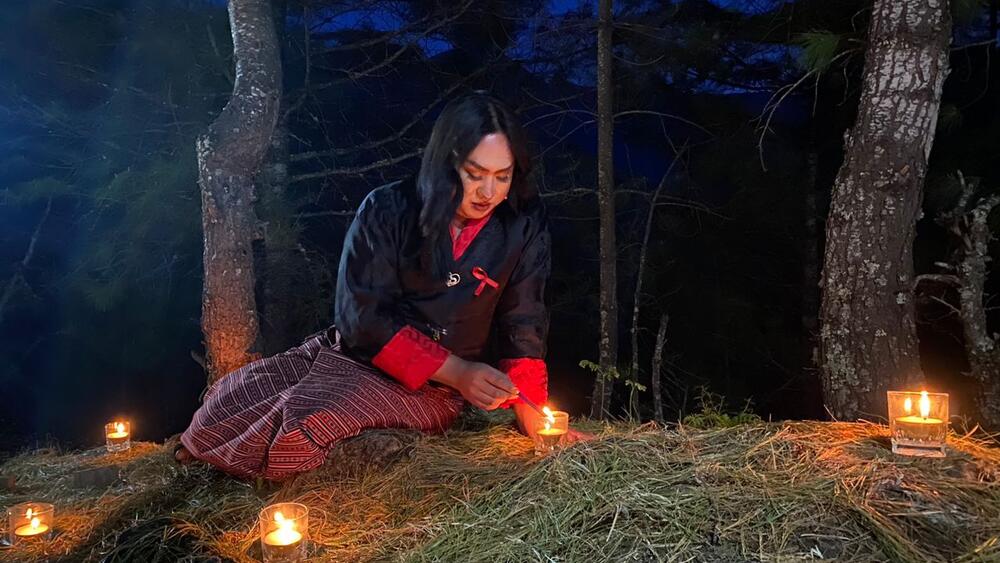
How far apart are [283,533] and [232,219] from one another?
2.56 meters

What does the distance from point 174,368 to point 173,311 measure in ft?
2.87

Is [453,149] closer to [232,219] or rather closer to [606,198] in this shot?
[232,219]

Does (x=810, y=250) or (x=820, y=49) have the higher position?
(x=820, y=49)

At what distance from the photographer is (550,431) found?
2324 millimetres

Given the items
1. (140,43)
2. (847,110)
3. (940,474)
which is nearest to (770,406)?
(847,110)

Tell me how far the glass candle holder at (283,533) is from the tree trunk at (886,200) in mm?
2521

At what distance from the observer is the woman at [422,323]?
2.46m

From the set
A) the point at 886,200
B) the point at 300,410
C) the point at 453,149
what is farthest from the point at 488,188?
the point at 886,200

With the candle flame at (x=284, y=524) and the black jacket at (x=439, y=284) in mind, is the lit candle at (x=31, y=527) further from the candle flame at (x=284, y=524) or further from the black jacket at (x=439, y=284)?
the black jacket at (x=439, y=284)

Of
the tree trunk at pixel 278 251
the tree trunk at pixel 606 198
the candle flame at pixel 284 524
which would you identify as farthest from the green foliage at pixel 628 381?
the tree trunk at pixel 278 251

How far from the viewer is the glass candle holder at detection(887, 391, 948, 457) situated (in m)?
1.82

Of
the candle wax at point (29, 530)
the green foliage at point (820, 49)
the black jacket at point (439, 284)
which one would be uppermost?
the green foliage at point (820, 49)

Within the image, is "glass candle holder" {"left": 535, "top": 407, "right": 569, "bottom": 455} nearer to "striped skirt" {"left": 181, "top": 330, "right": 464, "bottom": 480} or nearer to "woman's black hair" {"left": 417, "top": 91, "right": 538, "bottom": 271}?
"striped skirt" {"left": 181, "top": 330, "right": 464, "bottom": 480}

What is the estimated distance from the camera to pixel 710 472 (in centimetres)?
166
